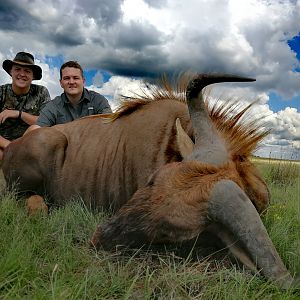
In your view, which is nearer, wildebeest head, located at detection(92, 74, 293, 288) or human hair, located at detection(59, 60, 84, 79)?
wildebeest head, located at detection(92, 74, 293, 288)

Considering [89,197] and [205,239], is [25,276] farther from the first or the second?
[89,197]

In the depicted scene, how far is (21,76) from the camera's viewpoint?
377 inches

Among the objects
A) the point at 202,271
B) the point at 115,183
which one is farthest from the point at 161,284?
the point at 115,183

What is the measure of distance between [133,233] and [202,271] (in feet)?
1.78

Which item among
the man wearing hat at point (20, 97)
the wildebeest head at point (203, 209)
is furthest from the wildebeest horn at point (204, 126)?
the man wearing hat at point (20, 97)

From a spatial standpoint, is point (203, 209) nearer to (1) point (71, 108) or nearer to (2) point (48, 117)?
(2) point (48, 117)

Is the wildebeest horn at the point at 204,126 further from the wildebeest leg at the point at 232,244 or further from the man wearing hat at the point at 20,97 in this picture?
the man wearing hat at the point at 20,97

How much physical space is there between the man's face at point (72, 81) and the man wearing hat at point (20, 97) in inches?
56.6

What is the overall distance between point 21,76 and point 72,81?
191cm

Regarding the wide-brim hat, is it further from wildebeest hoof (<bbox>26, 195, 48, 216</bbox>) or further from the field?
the field

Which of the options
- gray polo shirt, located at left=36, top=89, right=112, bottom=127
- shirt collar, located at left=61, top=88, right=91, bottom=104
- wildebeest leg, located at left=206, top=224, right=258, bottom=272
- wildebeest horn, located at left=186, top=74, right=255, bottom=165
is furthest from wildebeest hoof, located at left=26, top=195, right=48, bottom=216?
shirt collar, located at left=61, top=88, right=91, bottom=104

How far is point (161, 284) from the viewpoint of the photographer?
3111mm

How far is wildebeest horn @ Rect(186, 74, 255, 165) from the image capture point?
3.50 meters

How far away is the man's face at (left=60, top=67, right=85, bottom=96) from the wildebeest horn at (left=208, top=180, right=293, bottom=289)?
18.0 feet
